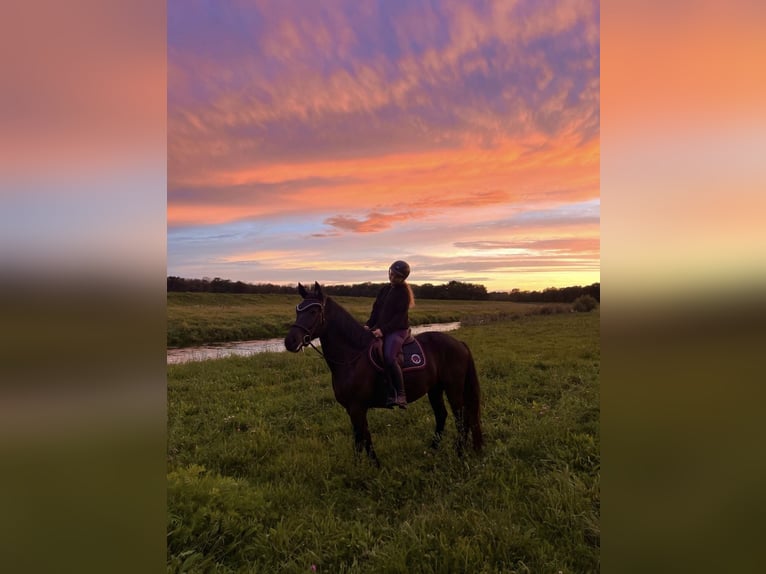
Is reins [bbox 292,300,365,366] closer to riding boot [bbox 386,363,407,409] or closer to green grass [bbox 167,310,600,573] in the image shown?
riding boot [bbox 386,363,407,409]

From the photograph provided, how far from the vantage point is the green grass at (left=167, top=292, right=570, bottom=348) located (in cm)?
2298

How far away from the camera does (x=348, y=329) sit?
19.1ft

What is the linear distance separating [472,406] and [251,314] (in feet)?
79.2

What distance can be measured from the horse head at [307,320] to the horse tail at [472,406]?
2.49 meters

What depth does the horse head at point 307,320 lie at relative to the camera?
525 centimetres

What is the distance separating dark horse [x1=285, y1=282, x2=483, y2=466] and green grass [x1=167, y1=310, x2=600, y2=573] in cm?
47

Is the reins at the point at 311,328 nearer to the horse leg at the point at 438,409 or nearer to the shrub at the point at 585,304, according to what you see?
the horse leg at the point at 438,409
